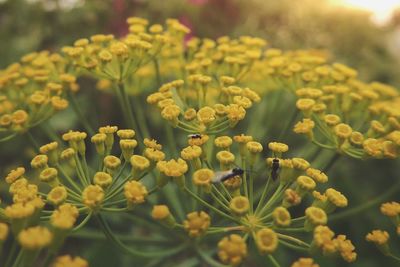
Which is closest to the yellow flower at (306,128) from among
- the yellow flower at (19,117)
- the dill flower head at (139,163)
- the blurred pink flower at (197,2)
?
the dill flower head at (139,163)

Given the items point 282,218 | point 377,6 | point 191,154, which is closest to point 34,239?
point 191,154

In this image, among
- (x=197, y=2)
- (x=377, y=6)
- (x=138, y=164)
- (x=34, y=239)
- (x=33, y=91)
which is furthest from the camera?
(x=377, y=6)

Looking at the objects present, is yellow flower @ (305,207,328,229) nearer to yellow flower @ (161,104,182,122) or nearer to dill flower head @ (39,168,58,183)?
yellow flower @ (161,104,182,122)

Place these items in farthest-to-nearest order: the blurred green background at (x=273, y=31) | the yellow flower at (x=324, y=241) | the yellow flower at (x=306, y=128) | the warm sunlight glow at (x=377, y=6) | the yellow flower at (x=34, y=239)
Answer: the warm sunlight glow at (x=377, y=6)
the blurred green background at (x=273, y=31)
the yellow flower at (x=306, y=128)
the yellow flower at (x=324, y=241)
the yellow flower at (x=34, y=239)

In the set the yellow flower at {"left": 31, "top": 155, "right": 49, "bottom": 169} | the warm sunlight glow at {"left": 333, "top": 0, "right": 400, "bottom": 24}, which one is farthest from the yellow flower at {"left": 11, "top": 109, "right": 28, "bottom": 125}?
the warm sunlight glow at {"left": 333, "top": 0, "right": 400, "bottom": 24}

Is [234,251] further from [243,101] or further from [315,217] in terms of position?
[243,101]

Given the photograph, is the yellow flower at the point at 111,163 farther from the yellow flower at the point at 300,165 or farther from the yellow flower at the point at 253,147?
the yellow flower at the point at 300,165
